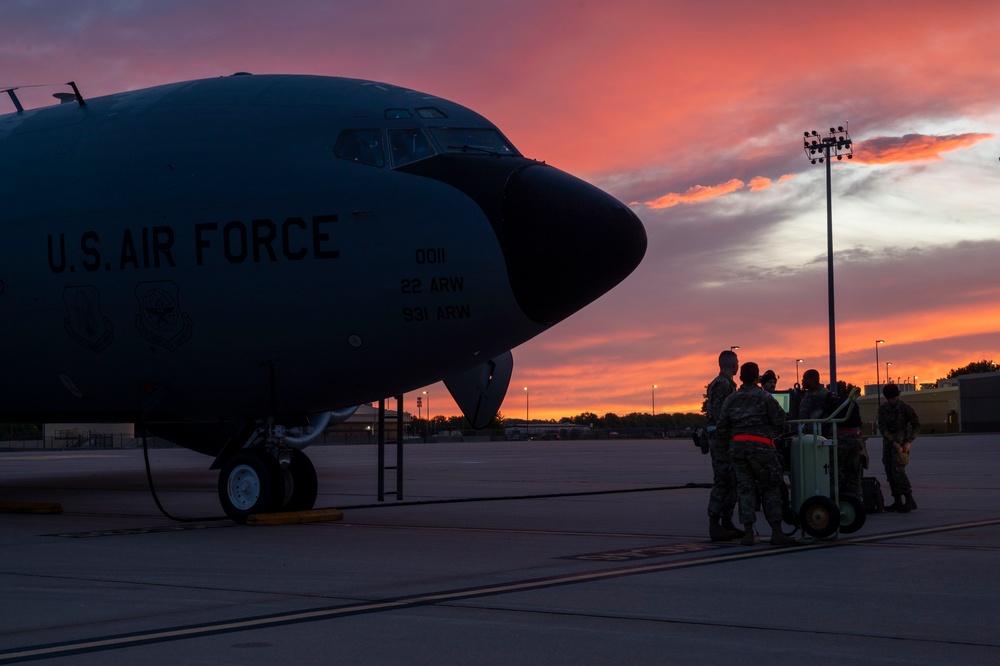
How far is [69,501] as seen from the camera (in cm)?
2319

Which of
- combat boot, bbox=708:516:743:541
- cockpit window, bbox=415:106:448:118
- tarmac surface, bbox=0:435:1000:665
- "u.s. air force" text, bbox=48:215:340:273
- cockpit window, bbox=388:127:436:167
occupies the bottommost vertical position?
tarmac surface, bbox=0:435:1000:665

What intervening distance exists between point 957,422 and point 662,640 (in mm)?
148981

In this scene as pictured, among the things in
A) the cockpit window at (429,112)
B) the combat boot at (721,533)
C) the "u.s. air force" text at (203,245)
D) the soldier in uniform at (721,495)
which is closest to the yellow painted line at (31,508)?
the "u.s. air force" text at (203,245)

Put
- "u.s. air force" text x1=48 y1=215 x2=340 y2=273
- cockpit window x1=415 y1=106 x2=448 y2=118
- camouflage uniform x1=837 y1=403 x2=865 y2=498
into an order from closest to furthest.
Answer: "u.s. air force" text x1=48 y1=215 x2=340 y2=273 < cockpit window x1=415 y1=106 x2=448 y2=118 < camouflage uniform x1=837 y1=403 x2=865 y2=498

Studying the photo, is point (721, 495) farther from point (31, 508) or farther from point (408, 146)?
point (31, 508)

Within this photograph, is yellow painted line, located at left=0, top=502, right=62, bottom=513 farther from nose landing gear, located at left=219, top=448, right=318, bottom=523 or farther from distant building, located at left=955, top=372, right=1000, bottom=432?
distant building, located at left=955, top=372, right=1000, bottom=432

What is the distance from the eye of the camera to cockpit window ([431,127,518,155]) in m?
16.3

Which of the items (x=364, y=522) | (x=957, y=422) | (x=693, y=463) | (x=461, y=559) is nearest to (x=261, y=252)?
(x=364, y=522)

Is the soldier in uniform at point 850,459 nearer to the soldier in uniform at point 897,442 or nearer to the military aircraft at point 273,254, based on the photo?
the soldier in uniform at point 897,442

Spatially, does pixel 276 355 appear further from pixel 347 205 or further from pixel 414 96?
pixel 414 96

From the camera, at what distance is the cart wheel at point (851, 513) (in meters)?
14.9

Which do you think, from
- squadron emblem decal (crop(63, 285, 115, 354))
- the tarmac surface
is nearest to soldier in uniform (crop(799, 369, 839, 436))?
the tarmac surface

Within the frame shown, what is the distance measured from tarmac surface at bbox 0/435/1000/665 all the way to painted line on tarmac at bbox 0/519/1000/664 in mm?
31

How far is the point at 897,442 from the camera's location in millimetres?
19594
